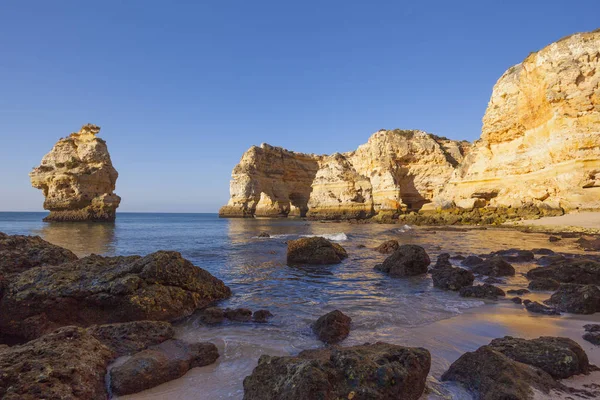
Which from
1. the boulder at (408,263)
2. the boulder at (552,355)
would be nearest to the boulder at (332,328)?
the boulder at (552,355)

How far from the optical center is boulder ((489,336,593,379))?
2.88m

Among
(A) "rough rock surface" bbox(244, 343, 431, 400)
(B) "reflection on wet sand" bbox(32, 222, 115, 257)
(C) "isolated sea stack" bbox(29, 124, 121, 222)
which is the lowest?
(B) "reflection on wet sand" bbox(32, 222, 115, 257)

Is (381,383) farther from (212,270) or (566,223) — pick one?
(566,223)

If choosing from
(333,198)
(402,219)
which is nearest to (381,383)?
(402,219)

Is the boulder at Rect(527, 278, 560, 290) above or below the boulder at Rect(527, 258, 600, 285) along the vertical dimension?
below

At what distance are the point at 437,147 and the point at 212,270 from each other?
155 feet

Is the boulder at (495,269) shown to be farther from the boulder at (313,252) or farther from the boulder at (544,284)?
the boulder at (313,252)

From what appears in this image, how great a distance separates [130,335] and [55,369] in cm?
131

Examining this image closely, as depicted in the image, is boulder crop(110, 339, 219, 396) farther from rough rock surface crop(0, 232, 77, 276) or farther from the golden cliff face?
the golden cliff face

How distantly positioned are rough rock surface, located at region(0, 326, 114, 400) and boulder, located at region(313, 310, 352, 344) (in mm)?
2638

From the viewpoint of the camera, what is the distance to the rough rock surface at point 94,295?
4703 millimetres

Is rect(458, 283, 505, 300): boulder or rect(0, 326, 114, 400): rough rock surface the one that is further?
rect(458, 283, 505, 300): boulder

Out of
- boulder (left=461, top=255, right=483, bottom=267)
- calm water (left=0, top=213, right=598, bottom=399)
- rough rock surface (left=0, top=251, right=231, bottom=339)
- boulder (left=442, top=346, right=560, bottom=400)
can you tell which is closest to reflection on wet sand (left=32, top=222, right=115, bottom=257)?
rough rock surface (left=0, top=251, right=231, bottom=339)

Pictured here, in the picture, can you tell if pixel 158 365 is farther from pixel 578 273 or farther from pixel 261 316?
pixel 578 273
